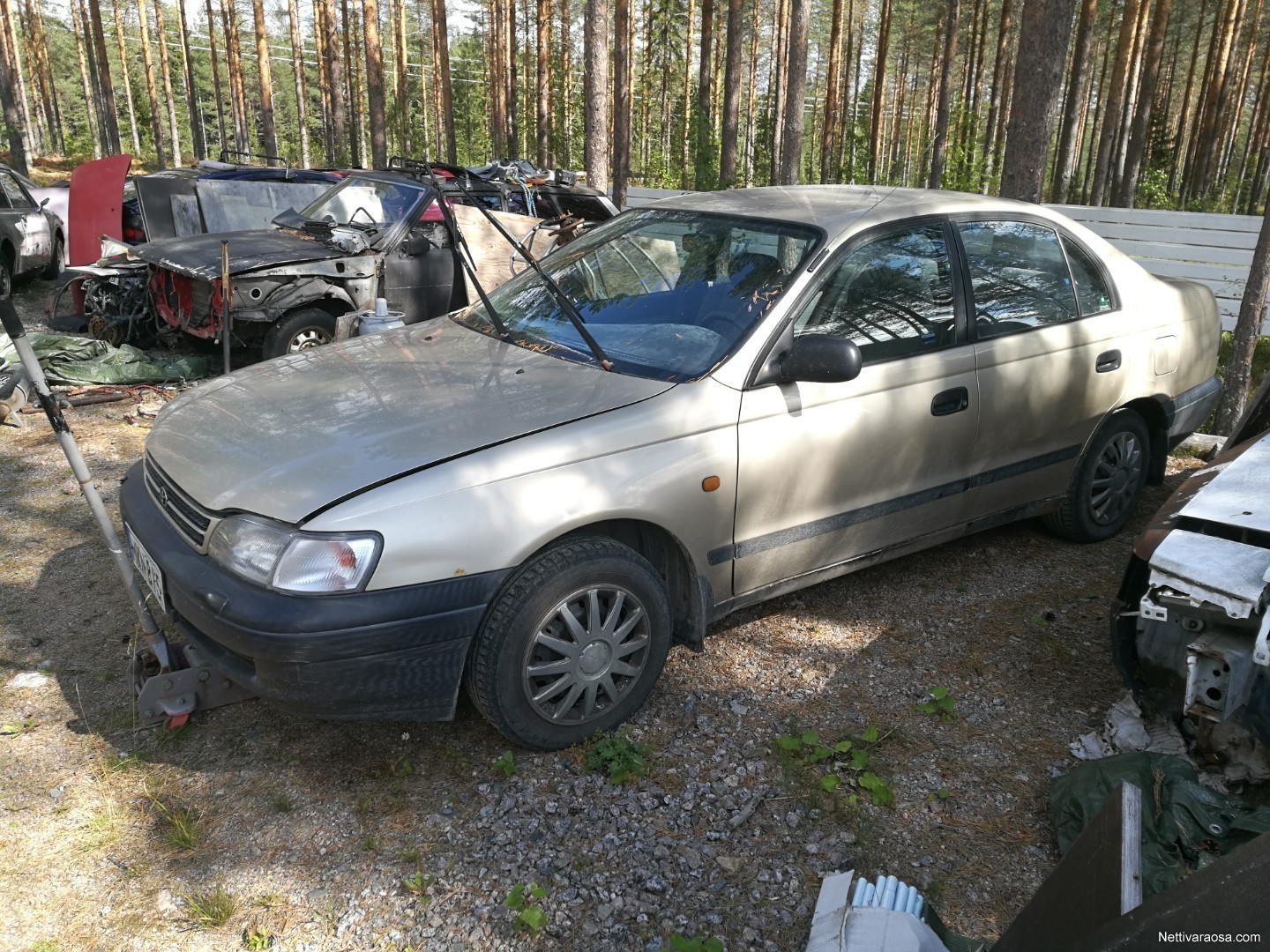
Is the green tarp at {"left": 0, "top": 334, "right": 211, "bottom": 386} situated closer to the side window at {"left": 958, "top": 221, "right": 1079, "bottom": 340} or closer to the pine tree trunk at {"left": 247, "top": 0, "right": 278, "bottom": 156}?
the side window at {"left": 958, "top": 221, "right": 1079, "bottom": 340}

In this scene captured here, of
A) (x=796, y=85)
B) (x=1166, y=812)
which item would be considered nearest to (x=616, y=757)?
(x=1166, y=812)

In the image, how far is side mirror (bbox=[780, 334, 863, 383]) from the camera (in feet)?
10.5

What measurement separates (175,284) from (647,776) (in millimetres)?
6449

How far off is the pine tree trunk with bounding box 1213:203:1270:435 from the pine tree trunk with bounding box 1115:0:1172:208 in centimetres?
1624

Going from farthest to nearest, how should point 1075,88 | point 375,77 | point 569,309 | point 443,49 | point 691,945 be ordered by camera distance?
point 443,49, point 1075,88, point 375,77, point 569,309, point 691,945

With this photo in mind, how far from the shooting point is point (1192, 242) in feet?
35.7

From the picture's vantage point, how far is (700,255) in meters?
3.78

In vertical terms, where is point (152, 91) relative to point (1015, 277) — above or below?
above

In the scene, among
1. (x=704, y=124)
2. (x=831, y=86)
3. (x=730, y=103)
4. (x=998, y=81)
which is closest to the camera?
(x=730, y=103)

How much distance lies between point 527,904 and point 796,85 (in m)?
16.6

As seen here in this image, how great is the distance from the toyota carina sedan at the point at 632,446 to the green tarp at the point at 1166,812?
122 centimetres

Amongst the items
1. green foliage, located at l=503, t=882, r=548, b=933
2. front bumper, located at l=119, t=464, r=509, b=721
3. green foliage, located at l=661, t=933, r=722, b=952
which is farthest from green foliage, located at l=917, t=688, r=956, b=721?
front bumper, located at l=119, t=464, r=509, b=721

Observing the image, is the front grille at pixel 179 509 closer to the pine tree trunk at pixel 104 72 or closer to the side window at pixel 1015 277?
the side window at pixel 1015 277

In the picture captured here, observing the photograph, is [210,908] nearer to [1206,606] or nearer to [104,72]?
[1206,606]
